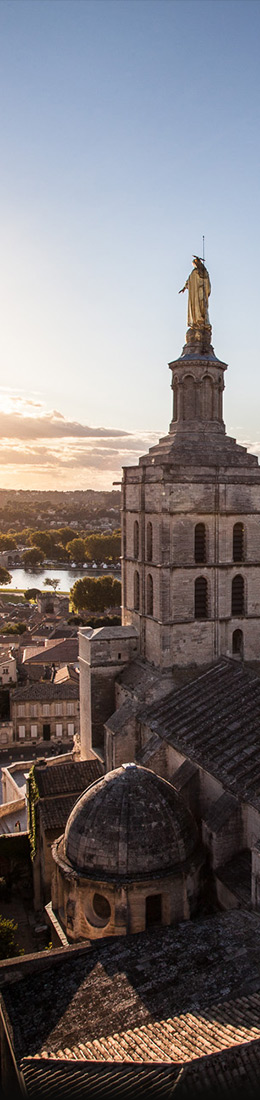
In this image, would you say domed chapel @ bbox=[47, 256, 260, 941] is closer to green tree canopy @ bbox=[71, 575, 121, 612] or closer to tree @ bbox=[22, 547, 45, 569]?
green tree canopy @ bbox=[71, 575, 121, 612]

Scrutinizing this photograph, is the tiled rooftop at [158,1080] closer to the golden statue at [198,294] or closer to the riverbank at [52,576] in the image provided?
the golden statue at [198,294]

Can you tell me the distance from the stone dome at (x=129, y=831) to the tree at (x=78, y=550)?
427 feet

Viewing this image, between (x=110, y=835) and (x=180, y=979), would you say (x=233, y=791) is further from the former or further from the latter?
(x=180, y=979)

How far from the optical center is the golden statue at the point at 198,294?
26.9 metres

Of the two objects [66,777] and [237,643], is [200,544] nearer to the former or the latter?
[237,643]

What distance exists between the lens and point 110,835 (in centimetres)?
1655

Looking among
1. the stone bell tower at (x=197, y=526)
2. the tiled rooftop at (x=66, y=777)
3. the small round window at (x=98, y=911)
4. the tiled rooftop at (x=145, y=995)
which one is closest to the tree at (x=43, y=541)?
the stone bell tower at (x=197, y=526)

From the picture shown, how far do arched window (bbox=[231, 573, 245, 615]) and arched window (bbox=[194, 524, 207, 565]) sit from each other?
1633mm

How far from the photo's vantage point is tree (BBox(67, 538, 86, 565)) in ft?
485

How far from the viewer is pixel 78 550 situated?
14800cm

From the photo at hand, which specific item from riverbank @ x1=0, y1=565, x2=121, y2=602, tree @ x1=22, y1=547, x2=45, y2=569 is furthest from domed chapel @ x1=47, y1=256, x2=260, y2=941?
tree @ x1=22, y1=547, x2=45, y2=569

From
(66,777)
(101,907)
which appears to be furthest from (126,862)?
(66,777)

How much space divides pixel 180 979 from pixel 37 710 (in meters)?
33.9

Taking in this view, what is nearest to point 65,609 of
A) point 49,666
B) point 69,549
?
point 49,666
